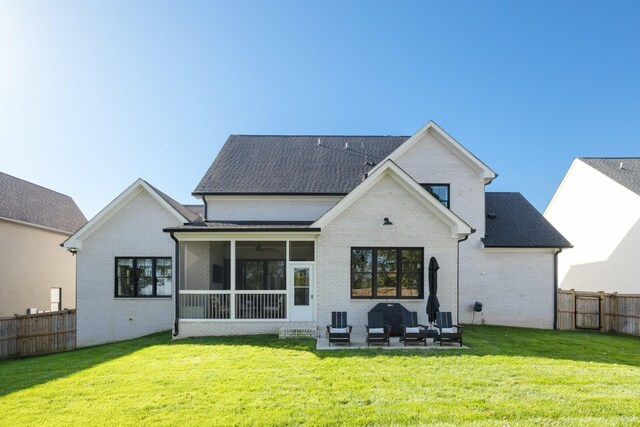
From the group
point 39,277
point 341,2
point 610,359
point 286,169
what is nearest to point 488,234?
point 610,359

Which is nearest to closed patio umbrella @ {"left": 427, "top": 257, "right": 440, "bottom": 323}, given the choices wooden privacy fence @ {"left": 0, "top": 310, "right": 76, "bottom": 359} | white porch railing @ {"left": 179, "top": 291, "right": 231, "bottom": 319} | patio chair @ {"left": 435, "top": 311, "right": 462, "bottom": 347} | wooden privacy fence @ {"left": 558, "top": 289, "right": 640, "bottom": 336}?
patio chair @ {"left": 435, "top": 311, "right": 462, "bottom": 347}

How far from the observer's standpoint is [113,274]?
54.0 feet

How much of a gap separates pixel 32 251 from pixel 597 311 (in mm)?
28047

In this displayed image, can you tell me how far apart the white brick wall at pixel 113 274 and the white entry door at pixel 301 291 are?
17.6ft

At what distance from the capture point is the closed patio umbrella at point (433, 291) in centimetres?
1257

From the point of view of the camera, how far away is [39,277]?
23266mm

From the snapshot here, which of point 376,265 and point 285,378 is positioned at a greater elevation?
point 376,265

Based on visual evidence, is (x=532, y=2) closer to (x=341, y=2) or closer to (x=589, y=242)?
(x=341, y=2)

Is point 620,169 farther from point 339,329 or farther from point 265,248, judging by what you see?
point 265,248

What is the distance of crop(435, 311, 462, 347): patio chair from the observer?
11.8 meters

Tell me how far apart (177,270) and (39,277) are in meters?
14.1

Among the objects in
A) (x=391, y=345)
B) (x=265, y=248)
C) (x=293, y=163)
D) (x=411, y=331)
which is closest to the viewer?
(x=391, y=345)

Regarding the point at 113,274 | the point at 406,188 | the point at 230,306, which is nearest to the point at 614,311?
the point at 406,188

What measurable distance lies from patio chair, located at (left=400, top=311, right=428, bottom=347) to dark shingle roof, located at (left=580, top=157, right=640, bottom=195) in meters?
14.6
